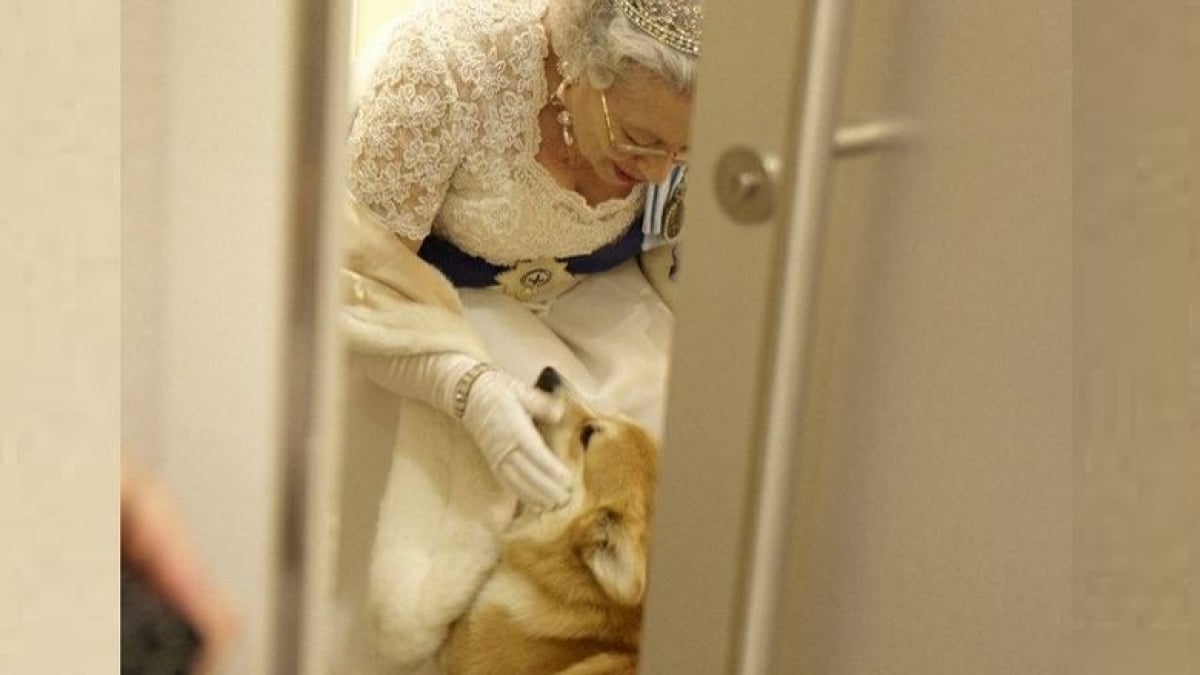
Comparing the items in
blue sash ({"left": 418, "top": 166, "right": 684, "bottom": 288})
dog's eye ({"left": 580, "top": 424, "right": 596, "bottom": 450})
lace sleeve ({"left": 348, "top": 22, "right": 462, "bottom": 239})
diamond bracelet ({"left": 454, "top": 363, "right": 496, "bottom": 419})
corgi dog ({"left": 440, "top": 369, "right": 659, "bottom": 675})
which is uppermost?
lace sleeve ({"left": 348, "top": 22, "right": 462, "bottom": 239})

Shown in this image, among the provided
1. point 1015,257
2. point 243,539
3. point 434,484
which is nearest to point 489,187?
point 434,484

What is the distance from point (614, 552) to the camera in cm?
117

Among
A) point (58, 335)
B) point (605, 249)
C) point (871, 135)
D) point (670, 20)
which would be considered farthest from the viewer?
point (605, 249)

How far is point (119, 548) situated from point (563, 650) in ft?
2.90

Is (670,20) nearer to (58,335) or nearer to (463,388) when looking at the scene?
(463,388)

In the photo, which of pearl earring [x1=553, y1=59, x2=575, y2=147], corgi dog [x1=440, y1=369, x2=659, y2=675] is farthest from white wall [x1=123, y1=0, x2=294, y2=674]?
pearl earring [x1=553, y1=59, x2=575, y2=147]

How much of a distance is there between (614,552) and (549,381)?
171mm

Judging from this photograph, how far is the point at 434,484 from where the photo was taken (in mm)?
1211

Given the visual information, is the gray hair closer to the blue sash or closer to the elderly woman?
the elderly woman

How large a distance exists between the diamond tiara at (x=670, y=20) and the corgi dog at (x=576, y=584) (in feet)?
1.08

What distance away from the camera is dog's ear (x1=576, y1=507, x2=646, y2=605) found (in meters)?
1.17

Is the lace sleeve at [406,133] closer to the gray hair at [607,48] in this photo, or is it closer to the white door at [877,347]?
the gray hair at [607,48]

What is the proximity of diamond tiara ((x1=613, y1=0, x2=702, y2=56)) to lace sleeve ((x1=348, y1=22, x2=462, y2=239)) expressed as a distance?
0.54 feet

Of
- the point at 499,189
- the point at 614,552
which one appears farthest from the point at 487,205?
the point at 614,552
